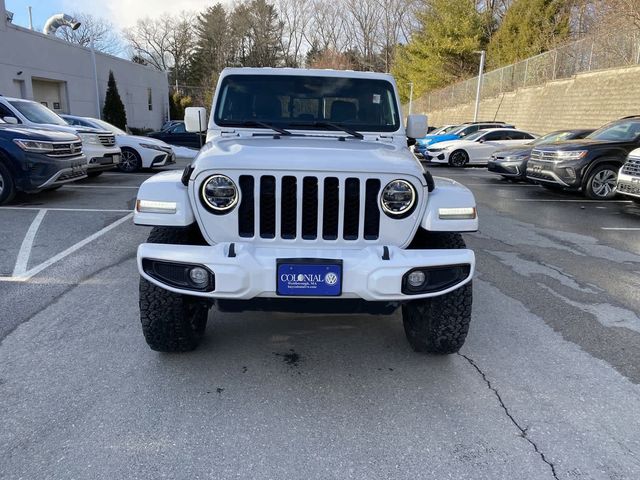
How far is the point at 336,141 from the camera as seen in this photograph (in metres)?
3.70

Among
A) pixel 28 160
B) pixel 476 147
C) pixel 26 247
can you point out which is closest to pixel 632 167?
pixel 476 147


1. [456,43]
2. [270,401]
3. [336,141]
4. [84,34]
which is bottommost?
[270,401]

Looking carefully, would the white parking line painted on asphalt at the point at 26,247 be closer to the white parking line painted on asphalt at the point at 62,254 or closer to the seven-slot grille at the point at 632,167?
the white parking line painted on asphalt at the point at 62,254

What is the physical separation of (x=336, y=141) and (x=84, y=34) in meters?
70.1

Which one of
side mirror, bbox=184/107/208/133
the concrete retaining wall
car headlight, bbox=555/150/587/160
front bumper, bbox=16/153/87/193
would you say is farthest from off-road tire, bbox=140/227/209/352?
the concrete retaining wall

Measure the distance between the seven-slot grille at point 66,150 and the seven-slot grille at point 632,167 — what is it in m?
9.73

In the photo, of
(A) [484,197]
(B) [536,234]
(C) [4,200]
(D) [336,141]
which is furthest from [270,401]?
(A) [484,197]

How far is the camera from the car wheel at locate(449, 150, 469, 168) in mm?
17812

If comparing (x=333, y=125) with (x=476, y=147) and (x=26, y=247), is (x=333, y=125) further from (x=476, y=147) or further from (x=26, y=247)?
(x=476, y=147)

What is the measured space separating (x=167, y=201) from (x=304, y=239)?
81 cm

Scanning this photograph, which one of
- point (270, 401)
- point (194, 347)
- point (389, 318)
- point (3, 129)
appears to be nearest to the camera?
point (270, 401)

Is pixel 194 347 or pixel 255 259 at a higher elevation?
pixel 255 259

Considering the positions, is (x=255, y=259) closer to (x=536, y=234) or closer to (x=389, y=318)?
(x=389, y=318)

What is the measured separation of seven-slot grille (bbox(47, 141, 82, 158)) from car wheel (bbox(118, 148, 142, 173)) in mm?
4182
